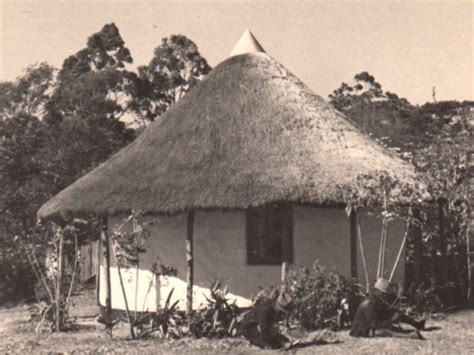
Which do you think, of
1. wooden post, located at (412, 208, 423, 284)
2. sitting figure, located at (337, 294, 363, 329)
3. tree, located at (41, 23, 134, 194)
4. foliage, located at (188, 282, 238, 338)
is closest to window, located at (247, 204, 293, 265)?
sitting figure, located at (337, 294, 363, 329)

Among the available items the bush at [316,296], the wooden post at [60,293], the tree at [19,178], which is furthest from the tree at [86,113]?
the bush at [316,296]

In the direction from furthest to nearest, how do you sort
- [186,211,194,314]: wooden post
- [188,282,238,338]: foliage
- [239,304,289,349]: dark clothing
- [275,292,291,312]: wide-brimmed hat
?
[186,211,194,314]: wooden post
[188,282,238,338]: foliage
[275,292,291,312]: wide-brimmed hat
[239,304,289,349]: dark clothing

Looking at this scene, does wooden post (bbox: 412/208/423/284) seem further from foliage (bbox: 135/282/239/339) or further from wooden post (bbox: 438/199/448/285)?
foliage (bbox: 135/282/239/339)

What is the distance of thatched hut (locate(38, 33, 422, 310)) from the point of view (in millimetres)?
12320

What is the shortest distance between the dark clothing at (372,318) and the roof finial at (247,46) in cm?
871

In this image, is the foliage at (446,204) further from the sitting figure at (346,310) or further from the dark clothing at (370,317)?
the dark clothing at (370,317)

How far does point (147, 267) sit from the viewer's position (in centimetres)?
1363

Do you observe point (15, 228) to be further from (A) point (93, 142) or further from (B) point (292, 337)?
(B) point (292, 337)

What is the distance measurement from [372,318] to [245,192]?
335 cm

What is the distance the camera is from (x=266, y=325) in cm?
964

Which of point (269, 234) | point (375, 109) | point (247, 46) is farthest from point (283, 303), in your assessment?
point (375, 109)

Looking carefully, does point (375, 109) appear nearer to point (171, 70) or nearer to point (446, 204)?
point (171, 70)

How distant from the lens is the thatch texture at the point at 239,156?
12.3 metres

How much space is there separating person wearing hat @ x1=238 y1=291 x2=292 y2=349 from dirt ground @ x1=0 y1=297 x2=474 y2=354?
178 mm
